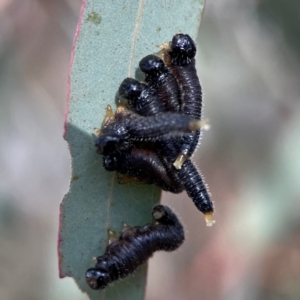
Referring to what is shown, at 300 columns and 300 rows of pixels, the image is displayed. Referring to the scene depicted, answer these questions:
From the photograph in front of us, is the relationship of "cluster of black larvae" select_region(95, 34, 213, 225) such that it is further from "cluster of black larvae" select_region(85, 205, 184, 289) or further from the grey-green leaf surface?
"cluster of black larvae" select_region(85, 205, 184, 289)

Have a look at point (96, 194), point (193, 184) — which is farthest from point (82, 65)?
point (193, 184)

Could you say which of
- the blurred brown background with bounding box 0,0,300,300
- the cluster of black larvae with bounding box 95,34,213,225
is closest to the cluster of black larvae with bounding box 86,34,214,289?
the cluster of black larvae with bounding box 95,34,213,225

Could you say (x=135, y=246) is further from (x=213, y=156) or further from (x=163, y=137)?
(x=213, y=156)

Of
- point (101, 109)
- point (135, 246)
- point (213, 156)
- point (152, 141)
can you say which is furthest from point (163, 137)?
point (213, 156)

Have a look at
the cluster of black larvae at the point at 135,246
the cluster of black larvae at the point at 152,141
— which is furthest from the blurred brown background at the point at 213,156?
the cluster of black larvae at the point at 152,141

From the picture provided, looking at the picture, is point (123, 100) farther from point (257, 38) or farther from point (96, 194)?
point (257, 38)
